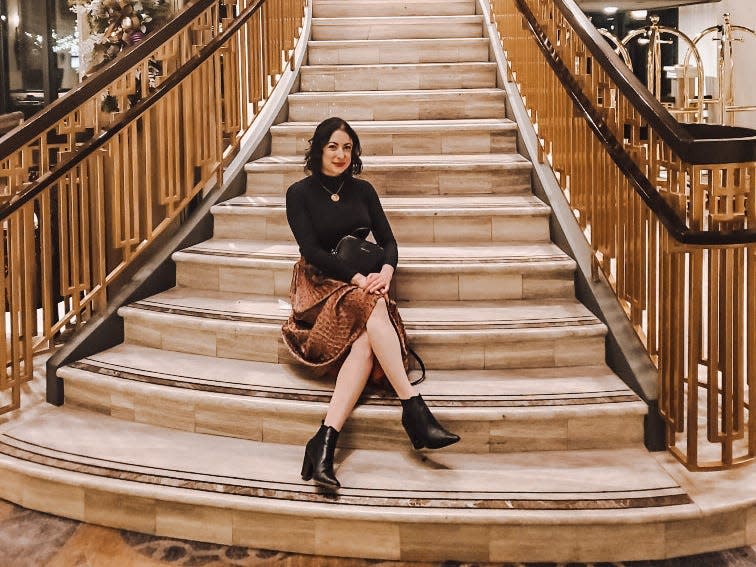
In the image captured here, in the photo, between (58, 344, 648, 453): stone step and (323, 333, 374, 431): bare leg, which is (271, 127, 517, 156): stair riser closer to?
(58, 344, 648, 453): stone step

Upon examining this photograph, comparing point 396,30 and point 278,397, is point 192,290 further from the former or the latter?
point 396,30

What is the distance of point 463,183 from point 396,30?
214cm

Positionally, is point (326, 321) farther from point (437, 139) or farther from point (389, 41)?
point (389, 41)

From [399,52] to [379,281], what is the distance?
120 inches

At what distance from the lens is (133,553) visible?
226cm

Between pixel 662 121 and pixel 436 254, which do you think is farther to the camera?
pixel 436 254

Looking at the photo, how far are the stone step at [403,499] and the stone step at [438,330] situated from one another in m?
0.47

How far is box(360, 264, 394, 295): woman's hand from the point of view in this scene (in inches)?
108

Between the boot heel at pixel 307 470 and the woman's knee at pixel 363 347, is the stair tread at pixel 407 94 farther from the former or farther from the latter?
the boot heel at pixel 307 470

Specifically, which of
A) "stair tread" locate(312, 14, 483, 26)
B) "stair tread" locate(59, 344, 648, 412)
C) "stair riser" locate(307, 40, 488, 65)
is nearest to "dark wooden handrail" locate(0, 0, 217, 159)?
"stair tread" locate(59, 344, 648, 412)

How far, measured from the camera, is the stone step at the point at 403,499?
2.19 metres

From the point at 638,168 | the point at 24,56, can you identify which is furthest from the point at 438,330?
the point at 24,56

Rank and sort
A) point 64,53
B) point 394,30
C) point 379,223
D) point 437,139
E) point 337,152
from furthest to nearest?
point 64,53, point 394,30, point 437,139, point 379,223, point 337,152

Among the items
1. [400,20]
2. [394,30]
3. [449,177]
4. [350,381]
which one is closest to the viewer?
[350,381]
